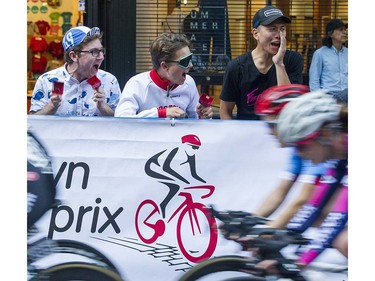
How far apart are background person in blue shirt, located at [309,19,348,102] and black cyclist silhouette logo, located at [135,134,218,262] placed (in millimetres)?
4852

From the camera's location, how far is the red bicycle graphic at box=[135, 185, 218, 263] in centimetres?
495

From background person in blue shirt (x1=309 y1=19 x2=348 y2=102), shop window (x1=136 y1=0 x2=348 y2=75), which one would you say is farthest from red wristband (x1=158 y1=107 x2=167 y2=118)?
shop window (x1=136 y1=0 x2=348 y2=75)

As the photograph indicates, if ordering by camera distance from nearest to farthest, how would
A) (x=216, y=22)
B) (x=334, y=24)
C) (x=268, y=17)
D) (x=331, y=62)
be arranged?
1. (x=268, y=17)
2. (x=331, y=62)
3. (x=334, y=24)
4. (x=216, y=22)

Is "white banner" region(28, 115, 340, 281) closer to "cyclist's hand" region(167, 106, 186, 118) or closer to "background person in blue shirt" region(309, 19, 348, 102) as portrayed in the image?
"cyclist's hand" region(167, 106, 186, 118)

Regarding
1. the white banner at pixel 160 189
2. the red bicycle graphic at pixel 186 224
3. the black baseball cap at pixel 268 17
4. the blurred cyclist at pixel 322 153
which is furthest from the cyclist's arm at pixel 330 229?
the black baseball cap at pixel 268 17

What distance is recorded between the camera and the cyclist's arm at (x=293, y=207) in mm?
4879

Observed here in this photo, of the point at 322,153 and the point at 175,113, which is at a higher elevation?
the point at 175,113

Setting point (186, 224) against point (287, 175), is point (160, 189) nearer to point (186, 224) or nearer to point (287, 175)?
point (186, 224)

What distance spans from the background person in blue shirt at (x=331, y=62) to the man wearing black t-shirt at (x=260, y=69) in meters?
2.64

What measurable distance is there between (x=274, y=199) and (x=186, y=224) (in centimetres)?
48

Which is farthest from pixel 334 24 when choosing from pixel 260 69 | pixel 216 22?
pixel 260 69

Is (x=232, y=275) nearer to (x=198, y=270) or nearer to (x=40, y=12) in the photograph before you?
(x=198, y=270)

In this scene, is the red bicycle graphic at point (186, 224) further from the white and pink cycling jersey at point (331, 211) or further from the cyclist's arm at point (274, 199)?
the white and pink cycling jersey at point (331, 211)

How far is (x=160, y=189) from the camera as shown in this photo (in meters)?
4.98
